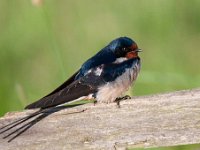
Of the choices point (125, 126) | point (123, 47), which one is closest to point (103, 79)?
point (123, 47)

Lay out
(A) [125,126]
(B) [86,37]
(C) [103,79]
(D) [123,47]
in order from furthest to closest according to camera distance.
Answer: (B) [86,37] → (D) [123,47] → (C) [103,79] → (A) [125,126]

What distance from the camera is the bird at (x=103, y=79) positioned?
3131 millimetres

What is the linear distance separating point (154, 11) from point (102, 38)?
1.22 ft

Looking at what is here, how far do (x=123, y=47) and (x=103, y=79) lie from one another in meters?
0.30

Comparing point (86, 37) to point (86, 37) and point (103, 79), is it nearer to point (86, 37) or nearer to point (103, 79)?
point (86, 37)

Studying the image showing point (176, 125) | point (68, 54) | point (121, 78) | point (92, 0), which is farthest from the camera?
point (92, 0)

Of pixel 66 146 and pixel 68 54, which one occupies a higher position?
pixel 68 54

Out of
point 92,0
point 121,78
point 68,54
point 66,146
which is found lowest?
point 66,146

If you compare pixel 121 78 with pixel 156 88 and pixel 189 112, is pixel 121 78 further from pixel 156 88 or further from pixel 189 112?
pixel 156 88

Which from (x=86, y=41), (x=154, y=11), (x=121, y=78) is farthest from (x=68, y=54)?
(x=121, y=78)

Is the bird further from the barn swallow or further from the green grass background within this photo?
the green grass background

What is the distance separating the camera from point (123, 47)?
3.47 metres

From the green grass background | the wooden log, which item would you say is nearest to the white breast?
the wooden log

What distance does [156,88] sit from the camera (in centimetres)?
477
